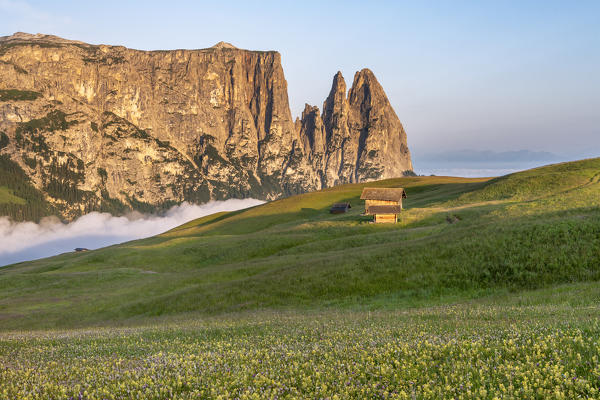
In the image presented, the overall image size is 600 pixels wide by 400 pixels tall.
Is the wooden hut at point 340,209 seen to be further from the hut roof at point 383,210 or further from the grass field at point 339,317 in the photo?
the grass field at point 339,317

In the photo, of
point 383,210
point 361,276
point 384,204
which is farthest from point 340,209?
point 361,276

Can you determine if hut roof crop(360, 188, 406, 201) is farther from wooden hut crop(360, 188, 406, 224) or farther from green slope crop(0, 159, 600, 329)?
green slope crop(0, 159, 600, 329)

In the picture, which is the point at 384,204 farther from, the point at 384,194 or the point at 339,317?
the point at 339,317

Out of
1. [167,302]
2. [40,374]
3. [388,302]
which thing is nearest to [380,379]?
[40,374]

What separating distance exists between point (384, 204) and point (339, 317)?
71.9 meters

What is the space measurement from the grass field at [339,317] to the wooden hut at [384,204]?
2.98 m

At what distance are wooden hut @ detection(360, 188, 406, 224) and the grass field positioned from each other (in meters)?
2.98

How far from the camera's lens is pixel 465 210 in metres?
70.8

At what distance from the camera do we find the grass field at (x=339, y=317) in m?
6.68

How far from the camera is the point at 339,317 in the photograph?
18.5 m

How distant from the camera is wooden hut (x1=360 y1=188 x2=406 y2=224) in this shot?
8119 cm

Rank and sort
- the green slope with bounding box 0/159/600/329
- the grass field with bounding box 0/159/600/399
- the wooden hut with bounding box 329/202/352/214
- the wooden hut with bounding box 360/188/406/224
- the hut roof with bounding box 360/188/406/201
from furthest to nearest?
the wooden hut with bounding box 329/202/352/214
the hut roof with bounding box 360/188/406/201
the wooden hut with bounding box 360/188/406/224
the green slope with bounding box 0/159/600/329
the grass field with bounding box 0/159/600/399

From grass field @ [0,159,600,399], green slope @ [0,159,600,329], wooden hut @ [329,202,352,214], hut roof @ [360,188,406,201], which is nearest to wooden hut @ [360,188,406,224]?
hut roof @ [360,188,406,201]

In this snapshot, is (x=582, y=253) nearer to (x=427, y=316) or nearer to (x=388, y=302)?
(x=388, y=302)
